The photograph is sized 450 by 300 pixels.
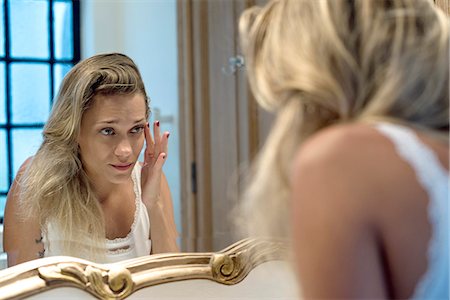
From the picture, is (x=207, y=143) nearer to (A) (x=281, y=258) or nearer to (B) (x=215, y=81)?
(B) (x=215, y=81)

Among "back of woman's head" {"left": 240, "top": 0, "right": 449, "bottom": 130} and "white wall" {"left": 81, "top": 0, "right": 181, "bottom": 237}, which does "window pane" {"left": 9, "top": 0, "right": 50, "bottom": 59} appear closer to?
"white wall" {"left": 81, "top": 0, "right": 181, "bottom": 237}

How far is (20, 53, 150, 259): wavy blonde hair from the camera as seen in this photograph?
2.69 ft

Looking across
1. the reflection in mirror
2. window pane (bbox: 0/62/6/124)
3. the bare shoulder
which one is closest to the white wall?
the reflection in mirror

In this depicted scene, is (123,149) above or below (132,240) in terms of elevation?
above

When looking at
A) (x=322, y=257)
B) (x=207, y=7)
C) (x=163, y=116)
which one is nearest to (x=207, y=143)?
(x=163, y=116)

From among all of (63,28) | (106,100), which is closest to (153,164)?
(106,100)

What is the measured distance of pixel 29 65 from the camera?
0.82 meters

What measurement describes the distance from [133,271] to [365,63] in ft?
1.64

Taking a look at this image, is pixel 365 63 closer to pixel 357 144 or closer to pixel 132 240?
pixel 357 144

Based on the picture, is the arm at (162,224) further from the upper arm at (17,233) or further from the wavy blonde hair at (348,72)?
the wavy blonde hair at (348,72)

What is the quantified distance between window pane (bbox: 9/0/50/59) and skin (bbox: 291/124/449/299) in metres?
0.49

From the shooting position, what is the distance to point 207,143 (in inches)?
36.3

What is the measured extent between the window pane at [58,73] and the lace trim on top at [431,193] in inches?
19.4

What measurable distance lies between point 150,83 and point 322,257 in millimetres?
481
